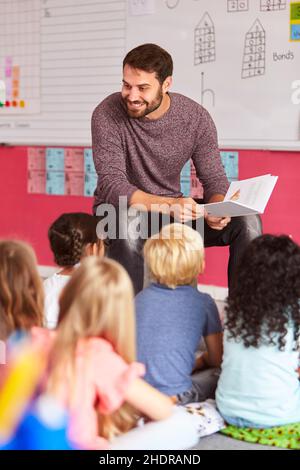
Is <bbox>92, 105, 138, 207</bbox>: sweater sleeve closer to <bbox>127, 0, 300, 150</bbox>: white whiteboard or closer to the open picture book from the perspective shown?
the open picture book

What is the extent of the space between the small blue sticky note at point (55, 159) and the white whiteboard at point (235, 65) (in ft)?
2.58

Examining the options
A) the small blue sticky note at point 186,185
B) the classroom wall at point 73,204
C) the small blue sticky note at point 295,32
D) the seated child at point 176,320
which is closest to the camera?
the seated child at point 176,320

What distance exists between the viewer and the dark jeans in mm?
2559

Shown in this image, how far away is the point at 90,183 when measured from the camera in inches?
154

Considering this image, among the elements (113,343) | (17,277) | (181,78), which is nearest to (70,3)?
(181,78)

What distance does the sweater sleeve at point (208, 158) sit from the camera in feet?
9.16

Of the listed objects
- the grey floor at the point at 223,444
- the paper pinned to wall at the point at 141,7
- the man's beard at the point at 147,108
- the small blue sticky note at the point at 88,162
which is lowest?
the grey floor at the point at 223,444

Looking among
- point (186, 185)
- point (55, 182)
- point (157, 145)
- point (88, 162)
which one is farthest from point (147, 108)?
point (55, 182)

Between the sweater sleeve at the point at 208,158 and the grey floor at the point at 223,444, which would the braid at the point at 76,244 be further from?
the grey floor at the point at 223,444

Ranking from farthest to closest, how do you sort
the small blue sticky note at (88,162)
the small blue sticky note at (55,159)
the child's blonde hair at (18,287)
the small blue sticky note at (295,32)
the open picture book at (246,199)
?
the small blue sticky note at (55,159), the small blue sticky note at (88,162), the small blue sticky note at (295,32), the open picture book at (246,199), the child's blonde hair at (18,287)

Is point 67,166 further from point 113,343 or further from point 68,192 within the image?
point 113,343

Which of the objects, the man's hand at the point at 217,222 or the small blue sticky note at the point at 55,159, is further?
the small blue sticky note at the point at 55,159

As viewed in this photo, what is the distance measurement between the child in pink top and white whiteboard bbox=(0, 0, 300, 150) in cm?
193

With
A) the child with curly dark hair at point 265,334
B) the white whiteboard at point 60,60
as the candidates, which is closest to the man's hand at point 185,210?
the child with curly dark hair at point 265,334
